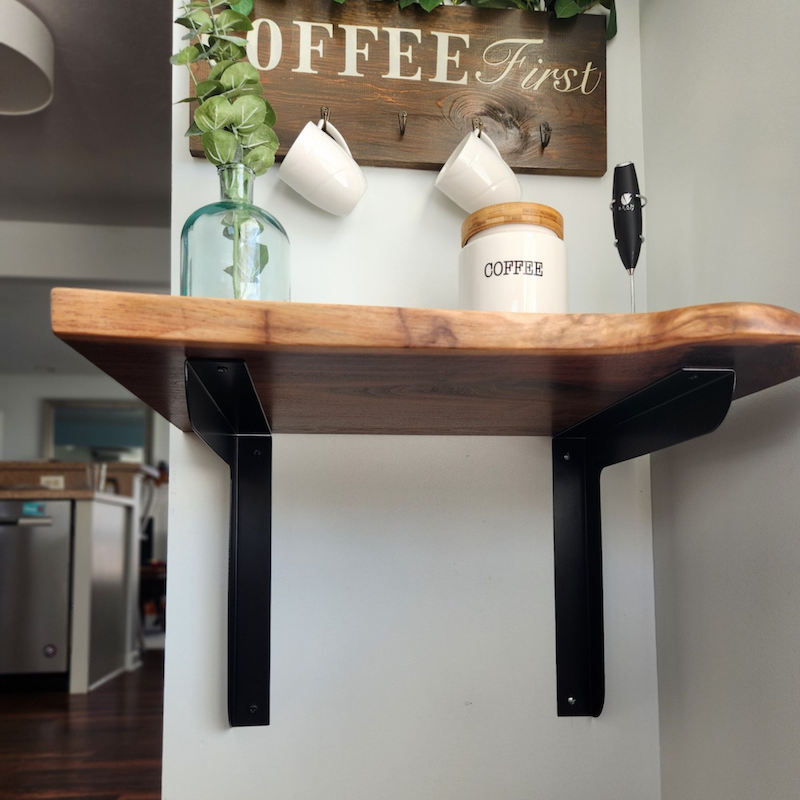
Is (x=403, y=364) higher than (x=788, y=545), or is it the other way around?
A: (x=403, y=364)

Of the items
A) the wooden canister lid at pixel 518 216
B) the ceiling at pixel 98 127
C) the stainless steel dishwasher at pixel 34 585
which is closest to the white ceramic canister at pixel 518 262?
the wooden canister lid at pixel 518 216

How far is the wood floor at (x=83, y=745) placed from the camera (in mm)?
2264

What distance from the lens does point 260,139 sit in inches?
36.0

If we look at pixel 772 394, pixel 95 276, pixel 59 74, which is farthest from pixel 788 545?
pixel 95 276

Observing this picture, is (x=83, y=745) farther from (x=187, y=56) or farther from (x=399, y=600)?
(x=187, y=56)

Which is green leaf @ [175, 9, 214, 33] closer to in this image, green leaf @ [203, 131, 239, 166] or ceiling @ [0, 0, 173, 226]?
green leaf @ [203, 131, 239, 166]

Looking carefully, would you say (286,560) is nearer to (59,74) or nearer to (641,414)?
(641,414)

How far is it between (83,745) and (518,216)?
2.60m

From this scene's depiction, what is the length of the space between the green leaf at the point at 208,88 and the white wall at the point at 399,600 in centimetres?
17

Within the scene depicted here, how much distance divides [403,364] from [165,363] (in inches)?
7.9

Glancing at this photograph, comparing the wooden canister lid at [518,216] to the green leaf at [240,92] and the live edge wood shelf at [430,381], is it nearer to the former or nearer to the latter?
the live edge wood shelf at [430,381]

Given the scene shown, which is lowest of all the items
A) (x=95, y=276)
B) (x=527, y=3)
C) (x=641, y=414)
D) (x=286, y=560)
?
(x=286, y=560)

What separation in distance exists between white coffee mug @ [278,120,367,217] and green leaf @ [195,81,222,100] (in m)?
0.11

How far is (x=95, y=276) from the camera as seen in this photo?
431cm
